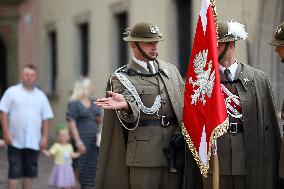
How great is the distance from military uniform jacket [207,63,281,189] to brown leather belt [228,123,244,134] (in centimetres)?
3

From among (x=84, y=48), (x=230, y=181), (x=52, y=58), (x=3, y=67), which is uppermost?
(x=84, y=48)

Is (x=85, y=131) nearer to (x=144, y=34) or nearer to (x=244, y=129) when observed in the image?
(x=144, y=34)

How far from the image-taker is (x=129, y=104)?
5.95 meters

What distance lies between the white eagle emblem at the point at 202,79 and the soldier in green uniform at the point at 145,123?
34cm

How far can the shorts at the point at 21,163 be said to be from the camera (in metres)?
9.88

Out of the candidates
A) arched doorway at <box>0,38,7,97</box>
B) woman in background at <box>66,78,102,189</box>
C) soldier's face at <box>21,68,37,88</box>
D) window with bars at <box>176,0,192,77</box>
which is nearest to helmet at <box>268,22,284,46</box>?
woman in background at <box>66,78,102,189</box>

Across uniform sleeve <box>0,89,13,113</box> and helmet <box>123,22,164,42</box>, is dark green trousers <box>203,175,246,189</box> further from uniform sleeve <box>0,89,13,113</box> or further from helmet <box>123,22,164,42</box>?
uniform sleeve <box>0,89,13,113</box>

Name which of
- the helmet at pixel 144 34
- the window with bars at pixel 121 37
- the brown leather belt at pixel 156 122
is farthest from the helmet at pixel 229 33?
the window with bars at pixel 121 37

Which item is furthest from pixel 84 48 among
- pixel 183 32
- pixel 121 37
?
pixel 183 32

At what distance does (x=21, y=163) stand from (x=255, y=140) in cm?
475

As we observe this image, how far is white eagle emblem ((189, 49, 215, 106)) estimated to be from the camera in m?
5.68

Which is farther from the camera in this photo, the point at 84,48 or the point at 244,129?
the point at 84,48

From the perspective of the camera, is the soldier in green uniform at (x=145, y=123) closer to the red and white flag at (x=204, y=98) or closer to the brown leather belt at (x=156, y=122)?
the brown leather belt at (x=156, y=122)

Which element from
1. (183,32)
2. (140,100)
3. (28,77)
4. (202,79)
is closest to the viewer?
(202,79)
